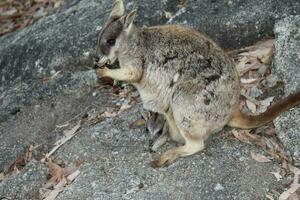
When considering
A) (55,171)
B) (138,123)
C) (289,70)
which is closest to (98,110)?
(138,123)

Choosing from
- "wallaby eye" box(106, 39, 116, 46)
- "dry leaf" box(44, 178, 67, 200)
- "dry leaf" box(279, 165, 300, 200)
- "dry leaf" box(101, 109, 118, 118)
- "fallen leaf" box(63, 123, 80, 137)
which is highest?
"wallaby eye" box(106, 39, 116, 46)

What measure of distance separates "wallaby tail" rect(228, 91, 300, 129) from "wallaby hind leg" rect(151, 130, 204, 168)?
15.4 inches

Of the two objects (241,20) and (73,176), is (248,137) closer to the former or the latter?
(73,176)

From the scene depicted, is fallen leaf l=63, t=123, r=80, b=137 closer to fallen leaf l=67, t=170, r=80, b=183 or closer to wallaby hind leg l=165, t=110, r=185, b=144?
fallen leaf l=67, t=170, r=80, b=183

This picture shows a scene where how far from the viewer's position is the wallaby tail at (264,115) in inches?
227

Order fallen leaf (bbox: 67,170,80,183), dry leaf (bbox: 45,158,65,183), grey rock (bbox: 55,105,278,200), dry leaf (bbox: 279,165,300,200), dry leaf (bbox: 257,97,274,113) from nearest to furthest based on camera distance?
dry leaf (bbox: 279,165,300,200)
grey rock (bbox: 55,105,278,200)
fallen leaf (bbox: 67,170,80,183)
dry leaf (bbox: 45,158,65,183)
dry leaf (bbox: 257,97,274,113)

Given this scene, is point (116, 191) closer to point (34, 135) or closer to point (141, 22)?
point (34, 135)

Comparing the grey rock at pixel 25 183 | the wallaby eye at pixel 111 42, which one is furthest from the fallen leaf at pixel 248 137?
the grey rock at pixel 25 183

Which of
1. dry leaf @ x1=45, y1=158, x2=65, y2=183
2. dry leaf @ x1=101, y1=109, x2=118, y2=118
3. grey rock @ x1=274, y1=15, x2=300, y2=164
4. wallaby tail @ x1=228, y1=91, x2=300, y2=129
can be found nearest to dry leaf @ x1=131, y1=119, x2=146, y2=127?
dry leaf @ x1=101, y1=109, x2=118, y2=118

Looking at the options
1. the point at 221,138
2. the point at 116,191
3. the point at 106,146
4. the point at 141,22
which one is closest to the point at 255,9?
the point at 141,22

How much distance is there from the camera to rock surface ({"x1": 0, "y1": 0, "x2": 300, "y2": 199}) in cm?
575

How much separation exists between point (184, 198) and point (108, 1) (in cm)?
394

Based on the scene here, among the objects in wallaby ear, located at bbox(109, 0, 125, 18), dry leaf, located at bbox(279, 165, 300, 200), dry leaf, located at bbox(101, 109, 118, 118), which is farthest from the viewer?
dry leaf, located at bbox(101, 109, 118, 118)

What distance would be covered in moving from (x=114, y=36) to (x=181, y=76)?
74 cm
